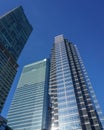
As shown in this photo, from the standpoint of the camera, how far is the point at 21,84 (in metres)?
151

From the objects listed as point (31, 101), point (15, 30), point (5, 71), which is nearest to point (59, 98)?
point (31, 101)

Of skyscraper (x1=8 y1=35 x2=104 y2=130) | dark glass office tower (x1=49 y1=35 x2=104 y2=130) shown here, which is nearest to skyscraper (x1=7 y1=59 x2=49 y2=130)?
skyscraper (x1=8 y1=35 x2=104 y2=130)

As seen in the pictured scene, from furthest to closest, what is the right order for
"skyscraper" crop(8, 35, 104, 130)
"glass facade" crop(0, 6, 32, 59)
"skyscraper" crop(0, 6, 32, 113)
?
1. "glass facade" crop(0, 6, 32, 59)
2. "skyscraper" crop(8, 35, 104, 130)
3. "skyscraper" crop(0, 6, 32, 113)

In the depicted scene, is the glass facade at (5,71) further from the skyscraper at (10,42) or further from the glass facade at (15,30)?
the glass facade at (15,30)

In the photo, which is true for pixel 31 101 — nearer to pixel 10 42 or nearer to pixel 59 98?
pixel 59 98

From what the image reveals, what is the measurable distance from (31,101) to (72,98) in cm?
4237

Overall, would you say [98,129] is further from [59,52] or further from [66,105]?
[59,52]

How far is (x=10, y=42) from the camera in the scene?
102 metres

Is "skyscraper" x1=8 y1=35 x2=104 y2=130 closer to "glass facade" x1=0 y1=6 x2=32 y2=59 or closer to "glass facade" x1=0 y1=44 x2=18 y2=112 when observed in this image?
"glass facade" x1=0 y1=44 x2=18 y2=112

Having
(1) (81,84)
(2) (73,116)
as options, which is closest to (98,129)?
(2) (73,116)

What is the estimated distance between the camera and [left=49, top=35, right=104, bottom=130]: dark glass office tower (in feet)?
285

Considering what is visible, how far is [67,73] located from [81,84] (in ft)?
42.4

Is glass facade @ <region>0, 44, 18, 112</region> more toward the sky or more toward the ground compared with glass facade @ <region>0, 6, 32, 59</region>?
more toward the ground

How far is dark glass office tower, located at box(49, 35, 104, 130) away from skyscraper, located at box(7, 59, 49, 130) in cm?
1118
